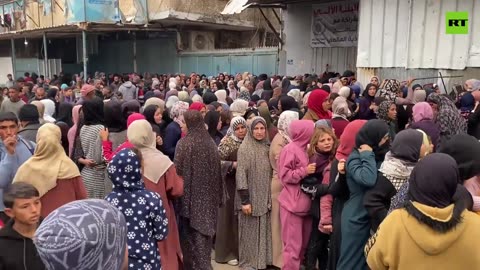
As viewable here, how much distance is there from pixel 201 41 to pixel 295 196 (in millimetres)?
15138

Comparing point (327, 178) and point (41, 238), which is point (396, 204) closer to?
point (327, 178)

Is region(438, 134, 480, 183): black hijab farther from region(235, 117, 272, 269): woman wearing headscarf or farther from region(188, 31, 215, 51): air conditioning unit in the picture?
region(188, 31, 215, 51): air conditioning unit

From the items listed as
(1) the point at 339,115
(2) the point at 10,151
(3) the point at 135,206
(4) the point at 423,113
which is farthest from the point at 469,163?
(2) the point at 10,151

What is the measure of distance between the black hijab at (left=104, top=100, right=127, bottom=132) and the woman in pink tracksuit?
5.99 feet

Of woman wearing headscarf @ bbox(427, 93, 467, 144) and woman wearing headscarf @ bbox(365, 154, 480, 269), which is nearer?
woman wearing headscarf @ bbox(365, 154, 480, 269)

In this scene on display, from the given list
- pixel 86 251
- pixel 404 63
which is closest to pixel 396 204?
pixel 86 251

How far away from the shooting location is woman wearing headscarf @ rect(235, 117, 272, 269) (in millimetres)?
4715

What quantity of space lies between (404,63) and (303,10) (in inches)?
185

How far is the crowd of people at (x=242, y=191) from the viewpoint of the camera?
2244 mm

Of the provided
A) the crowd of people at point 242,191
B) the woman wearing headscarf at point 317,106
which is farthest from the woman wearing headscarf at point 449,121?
the woman wearing headscarf at point 317,106

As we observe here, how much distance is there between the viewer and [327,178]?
4.21m

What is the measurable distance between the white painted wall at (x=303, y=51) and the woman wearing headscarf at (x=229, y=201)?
904 centimetres

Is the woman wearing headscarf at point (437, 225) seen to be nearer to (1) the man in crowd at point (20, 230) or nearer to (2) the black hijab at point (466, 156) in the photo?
(2) the black hijab at point (466, 156)

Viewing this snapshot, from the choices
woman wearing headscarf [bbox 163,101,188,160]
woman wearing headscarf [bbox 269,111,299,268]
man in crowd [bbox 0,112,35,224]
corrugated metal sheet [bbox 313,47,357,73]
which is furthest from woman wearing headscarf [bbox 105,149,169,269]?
corrugated metal sheet [bbox 313,47,357,73]
